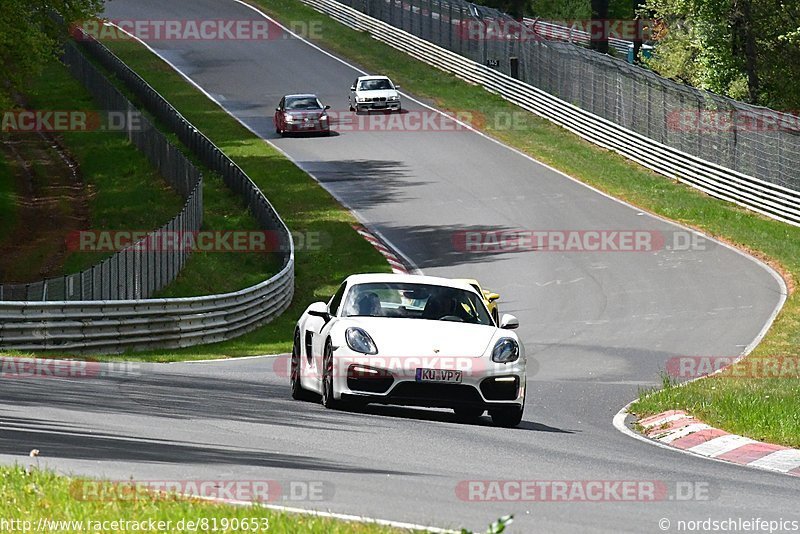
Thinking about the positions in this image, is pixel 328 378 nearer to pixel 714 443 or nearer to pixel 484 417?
pixel 484 417

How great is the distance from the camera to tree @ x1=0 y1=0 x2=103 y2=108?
35969mm

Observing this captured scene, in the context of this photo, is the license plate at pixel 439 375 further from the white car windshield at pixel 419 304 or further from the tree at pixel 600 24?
the tree at pixel 600 24

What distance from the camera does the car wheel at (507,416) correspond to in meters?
13.3

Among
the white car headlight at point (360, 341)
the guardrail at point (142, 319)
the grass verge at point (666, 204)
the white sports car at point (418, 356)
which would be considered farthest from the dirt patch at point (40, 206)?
the white car headlight at point (360, 341)

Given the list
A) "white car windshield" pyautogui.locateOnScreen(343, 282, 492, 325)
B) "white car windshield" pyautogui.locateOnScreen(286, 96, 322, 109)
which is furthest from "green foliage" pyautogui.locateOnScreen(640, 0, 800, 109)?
"white car windshield" pyautogui.locateOnScreen(343, 282, 492, 325)

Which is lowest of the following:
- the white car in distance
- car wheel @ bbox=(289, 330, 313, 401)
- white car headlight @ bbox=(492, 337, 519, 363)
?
the white car in distance

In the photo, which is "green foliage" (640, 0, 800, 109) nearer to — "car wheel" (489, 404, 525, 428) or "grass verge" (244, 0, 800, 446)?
"grass verge" (244, 0, 800, 446)

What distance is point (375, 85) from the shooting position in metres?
54.2

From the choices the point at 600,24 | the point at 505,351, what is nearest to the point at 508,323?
the point at 505,351

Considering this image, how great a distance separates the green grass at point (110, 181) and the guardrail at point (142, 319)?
24.2 ft

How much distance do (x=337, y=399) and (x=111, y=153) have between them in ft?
125

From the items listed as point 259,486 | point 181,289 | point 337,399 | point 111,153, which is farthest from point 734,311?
point 111,153

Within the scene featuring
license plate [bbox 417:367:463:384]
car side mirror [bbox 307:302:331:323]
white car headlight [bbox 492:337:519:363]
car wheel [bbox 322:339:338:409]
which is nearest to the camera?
license plate [bbox 417:367:463:384]

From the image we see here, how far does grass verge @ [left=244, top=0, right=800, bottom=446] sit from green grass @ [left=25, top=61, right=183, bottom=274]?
12.2 meters
